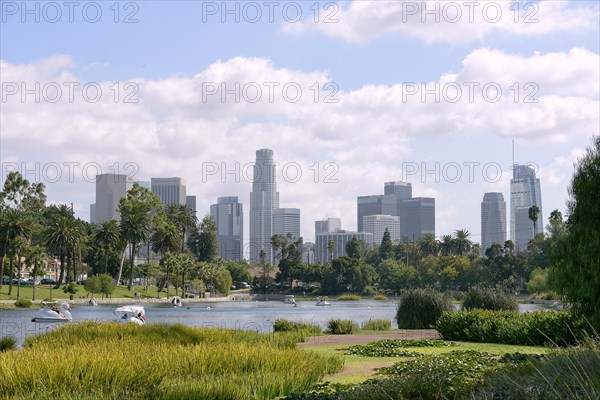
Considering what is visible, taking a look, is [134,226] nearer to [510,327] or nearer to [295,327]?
[295,327]

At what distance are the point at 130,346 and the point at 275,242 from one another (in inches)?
6595

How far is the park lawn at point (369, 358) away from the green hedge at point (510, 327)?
69 cm

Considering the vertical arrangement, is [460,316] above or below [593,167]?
below

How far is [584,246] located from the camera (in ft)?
81.8

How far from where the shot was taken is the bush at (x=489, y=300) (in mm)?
35469

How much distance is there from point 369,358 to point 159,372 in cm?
843

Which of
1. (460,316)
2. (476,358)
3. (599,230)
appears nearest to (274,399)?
(476,358)

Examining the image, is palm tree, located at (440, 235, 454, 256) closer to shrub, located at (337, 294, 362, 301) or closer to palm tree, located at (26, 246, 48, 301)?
shrub, located at (337, 294, 362, 301)

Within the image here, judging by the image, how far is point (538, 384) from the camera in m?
11.1

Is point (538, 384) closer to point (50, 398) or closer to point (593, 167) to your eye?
point (50, 398)

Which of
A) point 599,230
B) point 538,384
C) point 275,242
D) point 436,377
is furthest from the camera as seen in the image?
point 275,242

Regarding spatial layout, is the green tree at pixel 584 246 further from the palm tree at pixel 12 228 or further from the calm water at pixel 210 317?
the palm tree at pixel 12 228

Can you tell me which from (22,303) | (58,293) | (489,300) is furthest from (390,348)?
(58,293)

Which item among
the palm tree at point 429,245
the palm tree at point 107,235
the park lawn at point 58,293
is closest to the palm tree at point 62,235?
the park lawn at point 58,293
